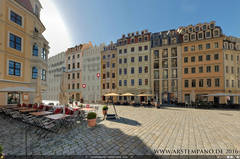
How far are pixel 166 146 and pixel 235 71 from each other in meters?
33.6

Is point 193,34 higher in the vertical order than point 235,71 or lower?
higher

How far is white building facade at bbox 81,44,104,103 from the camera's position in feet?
114

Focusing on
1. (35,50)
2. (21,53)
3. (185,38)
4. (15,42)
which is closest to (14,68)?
(21,53)

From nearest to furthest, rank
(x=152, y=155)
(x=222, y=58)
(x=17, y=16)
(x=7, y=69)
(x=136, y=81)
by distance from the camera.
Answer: (x=152, y=155) < (x=7, y=69) < (x=17, y=16) < (x=222, y=58) < (x=136, y=81)

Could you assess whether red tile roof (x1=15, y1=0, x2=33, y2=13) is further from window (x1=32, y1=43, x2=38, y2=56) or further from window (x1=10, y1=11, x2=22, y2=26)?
window (x1=32, y1=43, x2=38, y2=56)

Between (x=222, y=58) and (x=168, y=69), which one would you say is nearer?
A: (x=222, y=58)

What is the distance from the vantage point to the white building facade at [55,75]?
138 feet

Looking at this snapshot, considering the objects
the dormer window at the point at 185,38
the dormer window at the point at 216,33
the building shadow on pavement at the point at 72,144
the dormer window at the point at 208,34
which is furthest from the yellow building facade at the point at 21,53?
the dormer window at the point at 216,33

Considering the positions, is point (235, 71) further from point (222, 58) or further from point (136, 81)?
point (136, 81)

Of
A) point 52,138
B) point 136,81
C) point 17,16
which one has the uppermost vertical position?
point 17,16

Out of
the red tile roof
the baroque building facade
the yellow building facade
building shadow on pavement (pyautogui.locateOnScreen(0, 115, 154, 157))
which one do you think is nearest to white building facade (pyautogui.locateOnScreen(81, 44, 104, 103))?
the baroque building facade

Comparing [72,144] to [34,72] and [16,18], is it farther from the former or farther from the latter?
[16,18]

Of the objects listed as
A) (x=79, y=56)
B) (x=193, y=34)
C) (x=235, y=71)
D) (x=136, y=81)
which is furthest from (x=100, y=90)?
(x=235, y=71)

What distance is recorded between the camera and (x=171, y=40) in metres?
28.3
